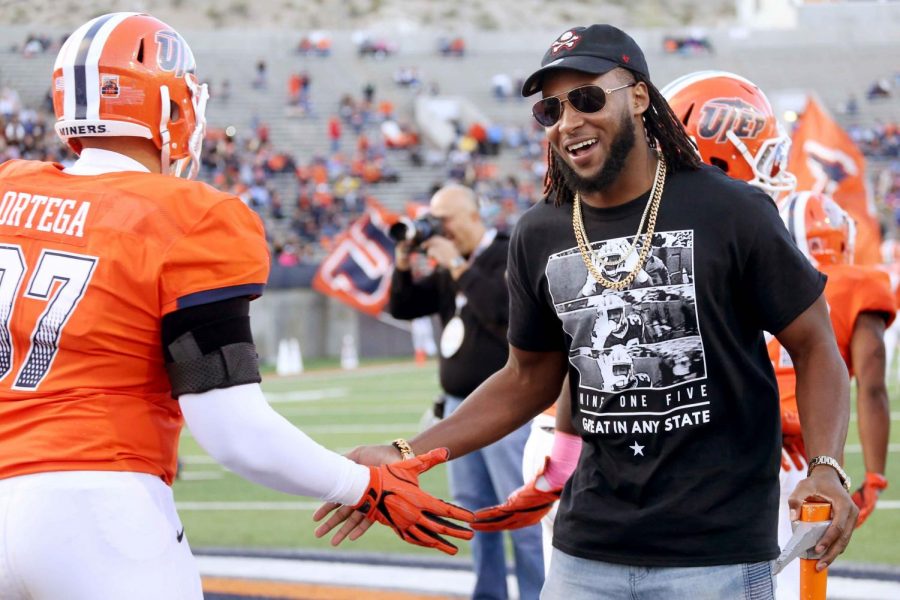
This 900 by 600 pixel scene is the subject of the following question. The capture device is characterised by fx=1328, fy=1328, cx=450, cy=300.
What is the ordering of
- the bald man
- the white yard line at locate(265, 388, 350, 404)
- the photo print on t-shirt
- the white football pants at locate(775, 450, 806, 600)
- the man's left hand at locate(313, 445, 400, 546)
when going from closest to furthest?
the photo print on t-shirt < the man's left hand at locate(313, 445, 400, 546) < the white football pants at locate(775, 450, 806, 600) < the bald man < the white yard line at locate(265, 388, 350, 404)

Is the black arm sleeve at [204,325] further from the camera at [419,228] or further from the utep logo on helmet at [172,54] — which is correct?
the camera at [419,228]

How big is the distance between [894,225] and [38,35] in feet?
77.9

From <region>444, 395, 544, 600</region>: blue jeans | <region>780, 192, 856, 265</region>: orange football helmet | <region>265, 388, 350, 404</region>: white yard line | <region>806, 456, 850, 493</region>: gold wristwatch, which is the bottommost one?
<region>265, 388, 350, 404</region>: white yard line

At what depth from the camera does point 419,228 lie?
6211 millimetres

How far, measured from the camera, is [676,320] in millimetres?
2896

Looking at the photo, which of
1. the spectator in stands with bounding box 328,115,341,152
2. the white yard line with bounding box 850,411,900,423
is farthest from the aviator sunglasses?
the spectator in stands with bounding box 328,115,341,152

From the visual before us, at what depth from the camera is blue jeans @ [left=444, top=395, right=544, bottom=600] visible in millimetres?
5449

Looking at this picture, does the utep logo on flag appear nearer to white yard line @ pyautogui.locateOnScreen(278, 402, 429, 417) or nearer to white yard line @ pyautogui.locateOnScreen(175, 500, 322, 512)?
white yard line @ pyautogui.locateOnScreen(278, 402, 429, 417)

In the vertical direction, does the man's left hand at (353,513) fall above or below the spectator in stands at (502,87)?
below

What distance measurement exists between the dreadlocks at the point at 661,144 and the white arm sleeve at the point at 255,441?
86 centimetres

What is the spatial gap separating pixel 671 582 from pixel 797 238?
5.84 feet

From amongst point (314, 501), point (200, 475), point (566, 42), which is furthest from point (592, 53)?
point (200, 475)

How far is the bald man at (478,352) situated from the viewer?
5.68m

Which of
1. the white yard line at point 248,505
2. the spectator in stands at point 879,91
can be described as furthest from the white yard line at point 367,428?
the spectator in stands at point 879,91
